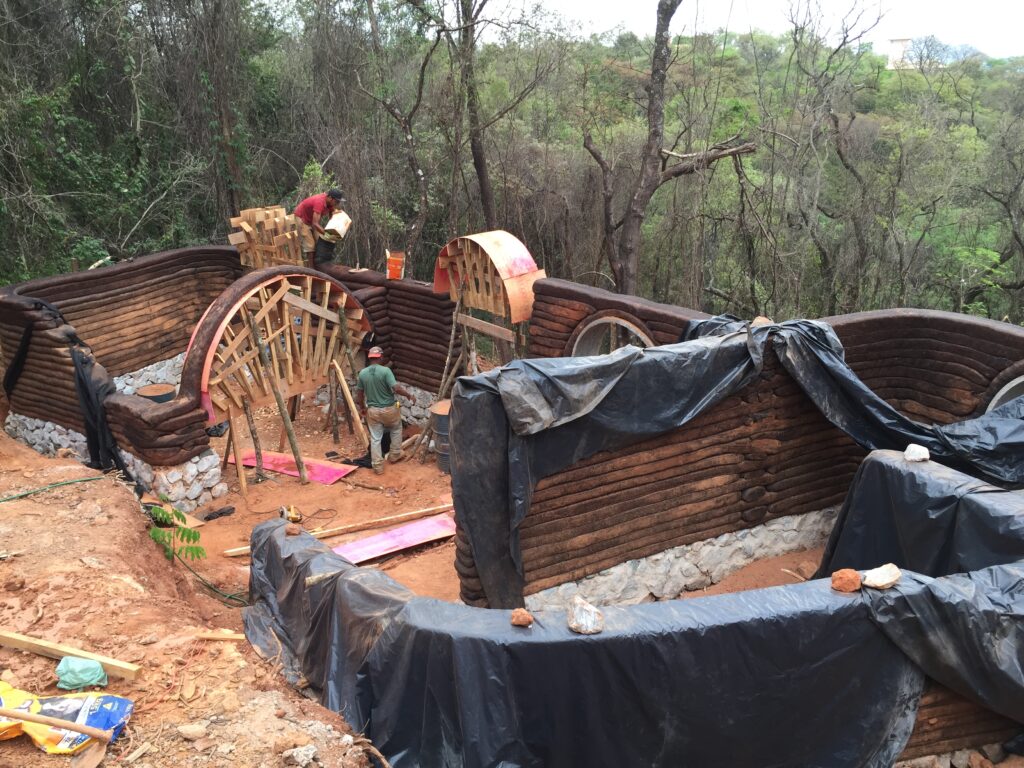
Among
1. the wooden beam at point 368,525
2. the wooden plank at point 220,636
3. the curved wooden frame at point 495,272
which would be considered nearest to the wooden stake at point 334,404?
the curved wooden frame at point 495,272

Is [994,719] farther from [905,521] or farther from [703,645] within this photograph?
[703,645]

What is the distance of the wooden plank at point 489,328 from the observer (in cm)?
962

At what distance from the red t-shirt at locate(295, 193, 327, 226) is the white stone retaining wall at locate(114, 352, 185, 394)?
11.3 ft

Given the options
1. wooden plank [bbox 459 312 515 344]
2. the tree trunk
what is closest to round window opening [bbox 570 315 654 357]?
wooden plank [bbox 459 312 515 344]

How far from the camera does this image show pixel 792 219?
16.1 m

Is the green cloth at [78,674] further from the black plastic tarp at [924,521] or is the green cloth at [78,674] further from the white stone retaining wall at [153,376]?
the white stone retaining wall at [153,376]

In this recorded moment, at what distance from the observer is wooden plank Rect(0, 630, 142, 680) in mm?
4621

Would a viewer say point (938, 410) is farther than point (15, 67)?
No

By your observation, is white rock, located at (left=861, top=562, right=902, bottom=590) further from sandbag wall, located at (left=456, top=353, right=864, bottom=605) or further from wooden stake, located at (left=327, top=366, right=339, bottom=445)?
wooden stake, located at (left=327, top=366, right=339, bottom=445)

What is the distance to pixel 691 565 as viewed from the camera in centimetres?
724

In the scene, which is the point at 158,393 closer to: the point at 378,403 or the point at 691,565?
the point at 378,403

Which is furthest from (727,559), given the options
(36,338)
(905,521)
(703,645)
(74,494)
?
(36,338)

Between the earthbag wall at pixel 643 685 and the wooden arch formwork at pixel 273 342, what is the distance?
5.47m

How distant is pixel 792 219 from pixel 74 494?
14003 millimetres
